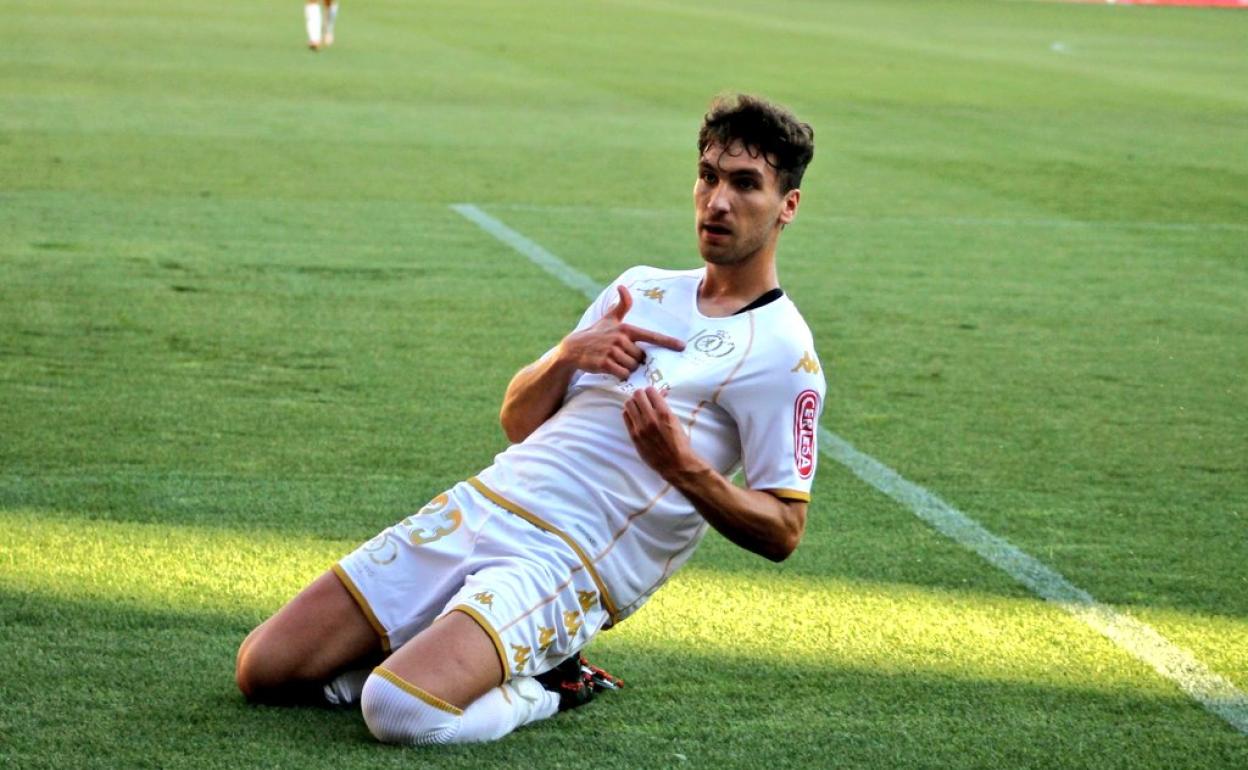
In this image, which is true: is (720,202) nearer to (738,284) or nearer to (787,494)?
(738,284)

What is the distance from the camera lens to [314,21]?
24.3m

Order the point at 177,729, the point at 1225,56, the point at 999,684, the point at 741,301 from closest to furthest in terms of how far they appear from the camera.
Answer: the point at 177,729 → the point at 741,301 → the point at 999,684 → the point at 1225,56

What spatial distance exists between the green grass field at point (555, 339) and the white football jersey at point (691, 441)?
377 mm

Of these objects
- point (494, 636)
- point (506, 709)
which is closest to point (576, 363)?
point (494, 636)

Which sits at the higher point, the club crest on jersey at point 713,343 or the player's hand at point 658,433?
the club crest on jersey at point 713,343

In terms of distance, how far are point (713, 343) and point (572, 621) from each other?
66 cm

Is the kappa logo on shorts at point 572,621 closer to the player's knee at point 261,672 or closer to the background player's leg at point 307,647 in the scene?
the background player's leg at point 307,647

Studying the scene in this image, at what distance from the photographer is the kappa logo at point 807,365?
4129 millimetres

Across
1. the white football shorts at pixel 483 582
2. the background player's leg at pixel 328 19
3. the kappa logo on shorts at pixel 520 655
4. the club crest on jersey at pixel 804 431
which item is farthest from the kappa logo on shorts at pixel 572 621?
the background player's leg at pixel 328 19

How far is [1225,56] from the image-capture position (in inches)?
1218

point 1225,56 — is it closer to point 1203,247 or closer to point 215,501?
point 1203,247

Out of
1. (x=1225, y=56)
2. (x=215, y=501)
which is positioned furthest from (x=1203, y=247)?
(x=1225, y=56)

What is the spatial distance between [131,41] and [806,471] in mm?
20943

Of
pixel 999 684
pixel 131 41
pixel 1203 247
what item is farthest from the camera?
pixel 131 41
